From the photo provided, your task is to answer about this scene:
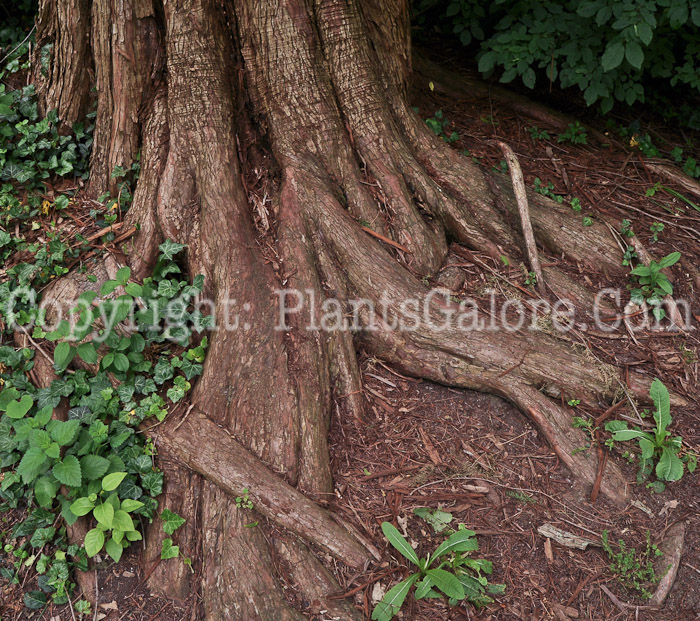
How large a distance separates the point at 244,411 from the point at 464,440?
1136 mm

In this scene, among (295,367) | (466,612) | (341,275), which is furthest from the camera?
(341,275)

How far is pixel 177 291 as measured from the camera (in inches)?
119

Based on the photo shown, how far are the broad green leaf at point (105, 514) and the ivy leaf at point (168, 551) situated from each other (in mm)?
249

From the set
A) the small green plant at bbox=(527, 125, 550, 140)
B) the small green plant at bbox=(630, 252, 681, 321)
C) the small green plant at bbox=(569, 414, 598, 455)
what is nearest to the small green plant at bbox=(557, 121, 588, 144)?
A: the small green plant at bbox=(527, 125, 550, 140)

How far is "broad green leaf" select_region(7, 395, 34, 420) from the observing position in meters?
2.59

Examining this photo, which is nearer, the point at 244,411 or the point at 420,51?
the point at 244,411

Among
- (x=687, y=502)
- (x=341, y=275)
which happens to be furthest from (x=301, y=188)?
(x=687, y=502)

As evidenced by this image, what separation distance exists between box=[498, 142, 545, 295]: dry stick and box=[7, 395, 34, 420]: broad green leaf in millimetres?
2810

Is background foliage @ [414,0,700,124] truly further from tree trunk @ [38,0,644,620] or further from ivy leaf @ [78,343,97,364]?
ivy leaf @ [78,343,97,364]

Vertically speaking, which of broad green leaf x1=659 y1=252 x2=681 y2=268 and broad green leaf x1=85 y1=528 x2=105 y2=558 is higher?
broad green leaf x1=659 y1=252 x2=681 y2=268

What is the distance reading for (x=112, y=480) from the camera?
2.45 m

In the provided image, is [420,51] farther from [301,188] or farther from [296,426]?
[296,426]

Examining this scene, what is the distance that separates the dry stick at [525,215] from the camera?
351 cm

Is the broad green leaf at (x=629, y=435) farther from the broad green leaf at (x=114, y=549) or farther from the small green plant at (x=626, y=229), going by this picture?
the broad green leaf at (x=114, y=549)
